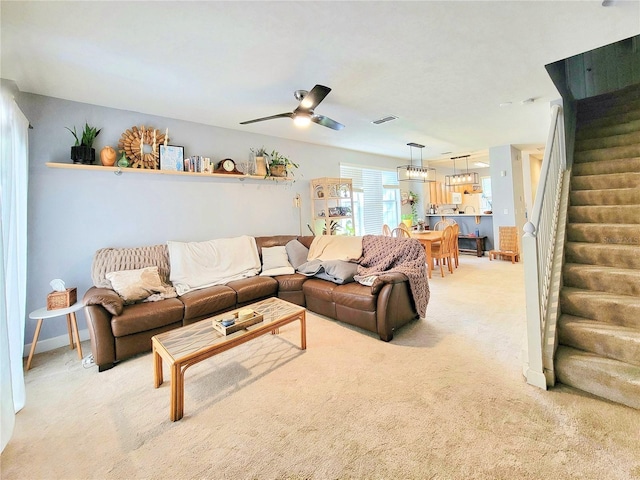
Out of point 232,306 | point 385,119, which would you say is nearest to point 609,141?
point 385,119

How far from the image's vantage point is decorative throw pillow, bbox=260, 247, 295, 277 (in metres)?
3.79

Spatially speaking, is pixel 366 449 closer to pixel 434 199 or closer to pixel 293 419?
pixel 293 419

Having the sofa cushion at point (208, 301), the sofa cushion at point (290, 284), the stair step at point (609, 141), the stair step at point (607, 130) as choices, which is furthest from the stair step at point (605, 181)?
the sofa cushion at point (208, 301)

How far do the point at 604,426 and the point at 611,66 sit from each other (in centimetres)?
485

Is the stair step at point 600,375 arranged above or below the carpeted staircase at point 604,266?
below

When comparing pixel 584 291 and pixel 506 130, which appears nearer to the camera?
pixel 584 291

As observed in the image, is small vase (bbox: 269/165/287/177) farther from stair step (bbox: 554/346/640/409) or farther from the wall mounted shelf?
stair step (bbox: 554/346/640/409)

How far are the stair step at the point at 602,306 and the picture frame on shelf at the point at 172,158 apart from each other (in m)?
4.29

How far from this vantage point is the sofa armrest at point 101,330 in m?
2.32

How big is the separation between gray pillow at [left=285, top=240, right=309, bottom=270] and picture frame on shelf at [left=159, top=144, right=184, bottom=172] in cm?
181

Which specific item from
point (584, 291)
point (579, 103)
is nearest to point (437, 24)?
point (584, 291)

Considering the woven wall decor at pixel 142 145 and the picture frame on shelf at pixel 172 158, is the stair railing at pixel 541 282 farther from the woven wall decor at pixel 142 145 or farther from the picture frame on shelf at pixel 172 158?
the woven wall decor at pixel 142 145

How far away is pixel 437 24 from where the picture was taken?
1.94 m

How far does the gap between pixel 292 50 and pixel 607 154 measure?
3742mm
